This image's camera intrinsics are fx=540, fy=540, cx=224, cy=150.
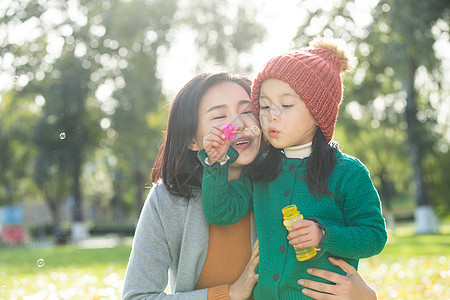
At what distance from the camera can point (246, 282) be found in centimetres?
222

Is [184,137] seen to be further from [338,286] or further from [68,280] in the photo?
[68,280]

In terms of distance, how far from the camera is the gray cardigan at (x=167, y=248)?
2.25 meters

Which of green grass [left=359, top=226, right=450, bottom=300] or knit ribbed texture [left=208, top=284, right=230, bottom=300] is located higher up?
knit ribbed texture [left=208, top=284, right=230, bottom=300]

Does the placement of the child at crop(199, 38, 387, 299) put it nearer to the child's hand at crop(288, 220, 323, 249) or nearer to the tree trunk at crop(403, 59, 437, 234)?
the child's hand at crop(288, 220, 323, 249)

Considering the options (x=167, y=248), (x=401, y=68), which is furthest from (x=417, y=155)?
(x=167, y=248)

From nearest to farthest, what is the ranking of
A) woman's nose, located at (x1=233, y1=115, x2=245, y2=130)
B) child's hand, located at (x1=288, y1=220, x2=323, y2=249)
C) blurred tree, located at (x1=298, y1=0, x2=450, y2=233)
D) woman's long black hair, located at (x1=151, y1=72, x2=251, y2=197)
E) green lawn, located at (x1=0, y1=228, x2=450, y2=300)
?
child's hand, located at (x1=288, y1=220, x2=323, y2=249)
woman's nose, located at (x1=233, y1=115, x2=245, y2=130)
woman's long black hair, located at (x1=151, y1=72, x2=251, y2=197)
green lawn, located at (x1=0, y1=228, x2=450, y2=300)
blurred tree, located at (x1=298, y1=0, x2=450, y2=233)

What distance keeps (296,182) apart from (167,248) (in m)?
0.63

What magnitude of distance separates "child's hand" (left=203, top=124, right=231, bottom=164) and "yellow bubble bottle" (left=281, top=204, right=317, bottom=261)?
35 cm

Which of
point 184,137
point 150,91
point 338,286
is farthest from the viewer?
point 150,91

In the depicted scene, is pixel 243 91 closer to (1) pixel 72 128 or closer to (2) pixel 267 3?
(2) pixel 267 3

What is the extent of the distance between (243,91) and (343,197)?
2.31 ft

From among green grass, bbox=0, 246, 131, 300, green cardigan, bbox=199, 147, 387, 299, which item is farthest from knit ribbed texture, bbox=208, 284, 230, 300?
green grass, bbox=0, 246, 131, 300

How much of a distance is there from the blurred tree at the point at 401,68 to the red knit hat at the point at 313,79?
292 inches

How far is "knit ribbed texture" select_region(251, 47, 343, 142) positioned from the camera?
2.21 meters
